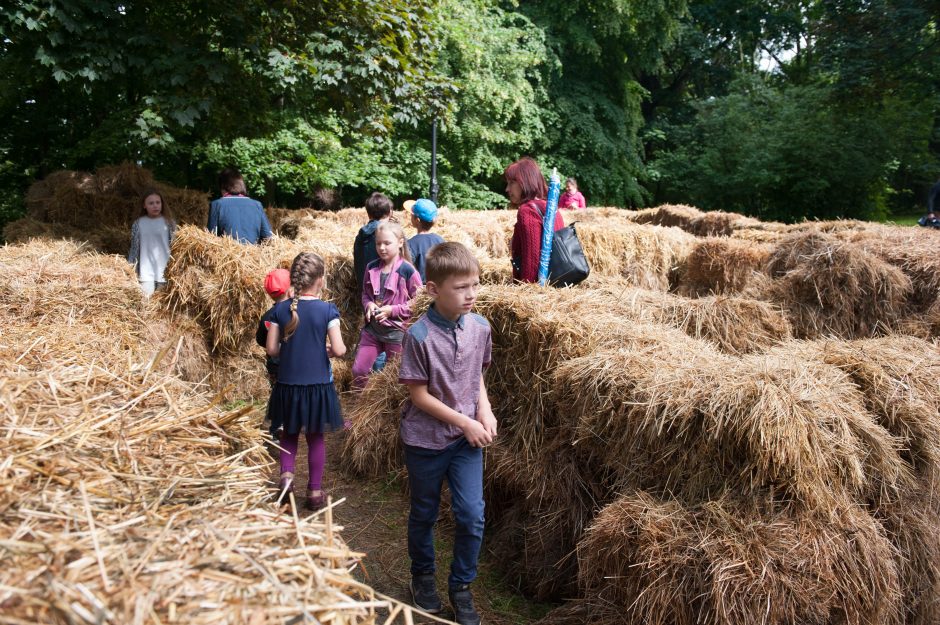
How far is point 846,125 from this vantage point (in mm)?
22719

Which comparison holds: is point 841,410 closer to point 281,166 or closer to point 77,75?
point 77,75

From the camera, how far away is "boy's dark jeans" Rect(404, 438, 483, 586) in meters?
3.40

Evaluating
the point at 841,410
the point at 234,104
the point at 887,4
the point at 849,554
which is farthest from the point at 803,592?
the point at 887,4

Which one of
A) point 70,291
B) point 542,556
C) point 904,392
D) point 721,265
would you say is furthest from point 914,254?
point 70,291

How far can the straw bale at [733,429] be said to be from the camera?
9.65ft

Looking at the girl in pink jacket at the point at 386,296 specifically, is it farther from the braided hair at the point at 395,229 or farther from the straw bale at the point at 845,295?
the straw bale at the point at 845,295

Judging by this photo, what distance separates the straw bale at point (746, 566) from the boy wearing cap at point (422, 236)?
3974mm

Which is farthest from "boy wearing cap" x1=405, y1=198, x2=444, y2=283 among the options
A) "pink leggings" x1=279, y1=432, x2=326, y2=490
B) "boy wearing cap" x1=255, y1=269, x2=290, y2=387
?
"pink leggings" x1=279, y1=432, x2=326, y2=490

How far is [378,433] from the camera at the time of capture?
5.36 m

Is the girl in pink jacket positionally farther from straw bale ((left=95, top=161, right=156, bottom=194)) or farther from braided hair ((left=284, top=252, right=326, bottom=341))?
straw bale ((left=95, top=161, right=156, bottom=194))

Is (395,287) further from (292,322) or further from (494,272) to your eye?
(292,322)

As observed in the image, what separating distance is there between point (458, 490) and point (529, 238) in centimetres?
220

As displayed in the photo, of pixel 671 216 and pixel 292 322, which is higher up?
pixel 671 216

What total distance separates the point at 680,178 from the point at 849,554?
27232mm
